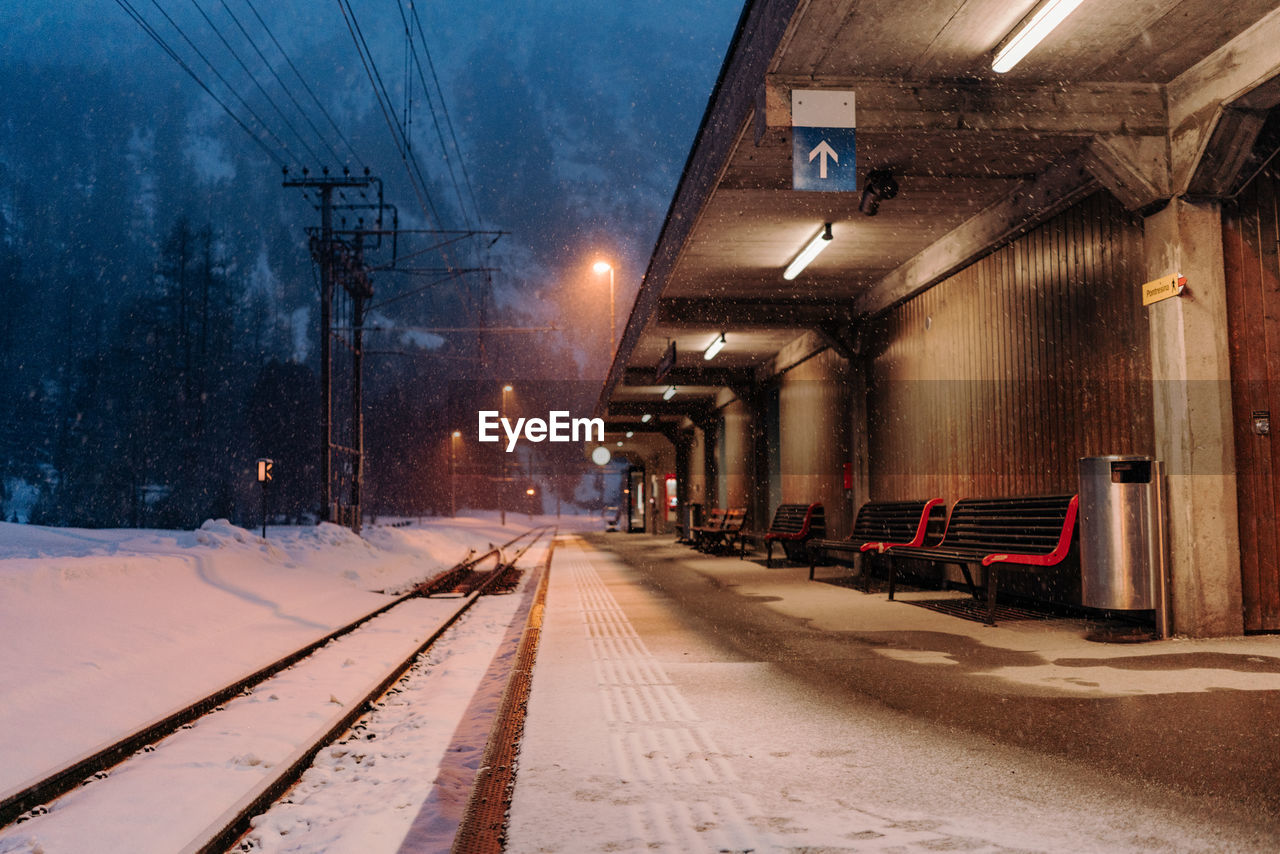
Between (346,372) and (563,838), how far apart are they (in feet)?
269

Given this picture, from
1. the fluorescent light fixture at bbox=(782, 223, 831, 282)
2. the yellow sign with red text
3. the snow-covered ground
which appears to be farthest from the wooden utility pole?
the yellow sign with red text

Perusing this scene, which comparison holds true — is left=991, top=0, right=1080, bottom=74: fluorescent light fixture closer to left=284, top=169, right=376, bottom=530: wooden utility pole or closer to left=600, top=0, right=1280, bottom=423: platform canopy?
left=600, top=0, right=1280, bottom=423: platform canopy

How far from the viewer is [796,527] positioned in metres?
15.7

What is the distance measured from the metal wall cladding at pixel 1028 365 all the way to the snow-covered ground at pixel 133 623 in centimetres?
719

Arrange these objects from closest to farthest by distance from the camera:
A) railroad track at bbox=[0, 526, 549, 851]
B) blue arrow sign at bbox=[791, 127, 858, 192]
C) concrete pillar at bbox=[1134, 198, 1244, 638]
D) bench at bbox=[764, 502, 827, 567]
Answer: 1. railroad track at bbox=[0, 526, 549, 851]
2. concrete pillar at bbox=[1134, 198, 1244, 638]
3. blue arrow sign at bbox=[791, 127, 858, 192]
4. bench at bbox=[764, 502, 827, 567]

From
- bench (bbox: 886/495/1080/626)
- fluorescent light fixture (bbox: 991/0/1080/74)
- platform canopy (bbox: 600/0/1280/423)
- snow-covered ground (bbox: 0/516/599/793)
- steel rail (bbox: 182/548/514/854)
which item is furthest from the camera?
bench (bbox: 886/495/1080/626)

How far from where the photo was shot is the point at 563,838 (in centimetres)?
275

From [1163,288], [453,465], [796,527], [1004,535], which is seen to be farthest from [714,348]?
[453,465]

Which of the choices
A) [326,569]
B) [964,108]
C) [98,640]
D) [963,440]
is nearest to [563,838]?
[98,640]

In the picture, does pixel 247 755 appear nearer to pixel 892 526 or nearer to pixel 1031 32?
pixel 1031 32

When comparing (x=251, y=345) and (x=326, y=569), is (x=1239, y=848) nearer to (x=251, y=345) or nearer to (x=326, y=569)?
(x=326, y=569)

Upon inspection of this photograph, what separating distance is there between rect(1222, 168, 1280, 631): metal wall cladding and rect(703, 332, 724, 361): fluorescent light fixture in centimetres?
1051

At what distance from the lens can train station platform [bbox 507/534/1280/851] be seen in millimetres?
2768

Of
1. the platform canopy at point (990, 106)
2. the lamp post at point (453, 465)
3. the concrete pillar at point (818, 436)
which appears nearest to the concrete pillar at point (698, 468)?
the concrete pillar at point (818, 436)
